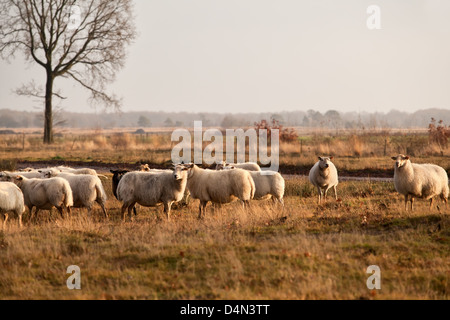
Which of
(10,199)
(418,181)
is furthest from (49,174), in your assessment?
(418,181)

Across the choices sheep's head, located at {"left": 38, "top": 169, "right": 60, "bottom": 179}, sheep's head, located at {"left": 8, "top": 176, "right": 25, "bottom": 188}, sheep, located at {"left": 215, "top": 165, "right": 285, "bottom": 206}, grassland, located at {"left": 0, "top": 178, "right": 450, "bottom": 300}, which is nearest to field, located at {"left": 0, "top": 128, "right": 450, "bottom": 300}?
grassland, located at {"left": 0, "top": 178, "right": 450, "bottom": 300}

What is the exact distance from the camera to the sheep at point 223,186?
52.9 ft

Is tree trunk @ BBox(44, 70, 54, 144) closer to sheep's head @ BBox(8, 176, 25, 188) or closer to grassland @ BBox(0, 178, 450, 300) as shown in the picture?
sheep's head @ BBox(8, 176, 25, 188)

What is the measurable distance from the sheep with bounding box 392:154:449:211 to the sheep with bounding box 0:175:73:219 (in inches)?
372

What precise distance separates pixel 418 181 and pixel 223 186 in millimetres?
5593

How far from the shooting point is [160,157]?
35.5m

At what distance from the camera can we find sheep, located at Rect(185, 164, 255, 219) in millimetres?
16125

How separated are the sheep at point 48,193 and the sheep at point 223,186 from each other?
3.59 meters

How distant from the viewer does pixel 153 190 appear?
1593 centimetres

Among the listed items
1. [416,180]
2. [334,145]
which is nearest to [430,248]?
[416,180]

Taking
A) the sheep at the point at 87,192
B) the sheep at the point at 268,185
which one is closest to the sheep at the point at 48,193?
the sheep at the point at 87,192

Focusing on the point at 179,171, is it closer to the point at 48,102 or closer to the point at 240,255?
the point at 240,255

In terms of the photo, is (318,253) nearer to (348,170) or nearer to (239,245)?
(239,245)
